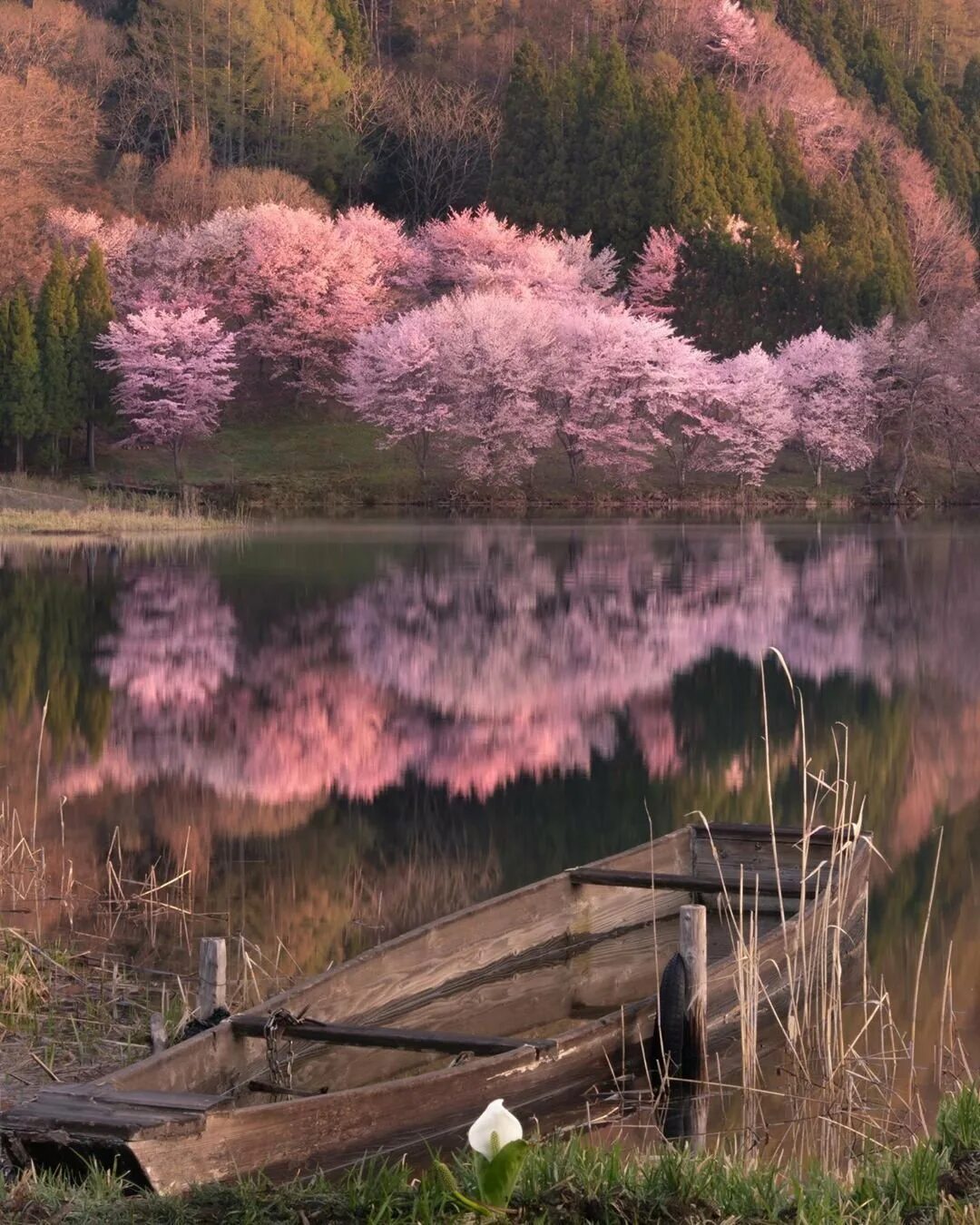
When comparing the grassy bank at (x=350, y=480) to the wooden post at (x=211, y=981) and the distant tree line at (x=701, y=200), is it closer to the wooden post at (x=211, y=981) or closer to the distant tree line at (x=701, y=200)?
the distant tree line at (x=701, y=200)

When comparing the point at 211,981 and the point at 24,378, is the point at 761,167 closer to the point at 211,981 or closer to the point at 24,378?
the point at 24,378

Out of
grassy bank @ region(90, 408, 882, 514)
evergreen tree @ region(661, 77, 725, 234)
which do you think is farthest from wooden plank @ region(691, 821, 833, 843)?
evergreen tree @ region(661, 77, 725, 234)

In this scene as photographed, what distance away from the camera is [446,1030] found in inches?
321

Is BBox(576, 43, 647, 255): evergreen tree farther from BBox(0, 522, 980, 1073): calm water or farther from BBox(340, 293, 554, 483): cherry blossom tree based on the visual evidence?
BBox(0, 522, 980, 1073): calm water

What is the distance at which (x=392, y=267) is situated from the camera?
239 feet

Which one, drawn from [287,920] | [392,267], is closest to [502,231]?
[392,267]

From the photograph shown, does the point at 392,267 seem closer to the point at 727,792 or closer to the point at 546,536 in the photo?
the point at 546,536

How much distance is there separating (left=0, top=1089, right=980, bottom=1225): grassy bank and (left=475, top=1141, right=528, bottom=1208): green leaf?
354mm

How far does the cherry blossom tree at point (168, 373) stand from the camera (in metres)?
60.0

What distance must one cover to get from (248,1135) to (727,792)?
1066cm

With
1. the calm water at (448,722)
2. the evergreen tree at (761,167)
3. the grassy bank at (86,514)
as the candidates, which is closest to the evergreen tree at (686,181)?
the evergreen tree at (761,167)

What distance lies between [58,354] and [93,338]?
1703 millimetres

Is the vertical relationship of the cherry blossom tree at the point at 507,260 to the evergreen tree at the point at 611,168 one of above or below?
below

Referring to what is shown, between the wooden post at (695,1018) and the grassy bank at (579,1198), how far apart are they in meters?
2.22
